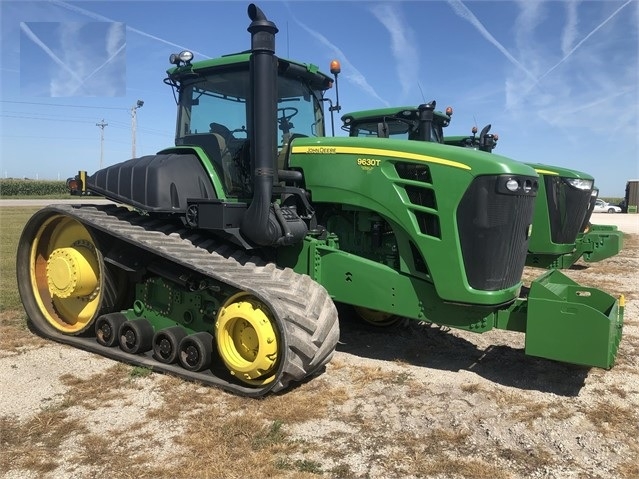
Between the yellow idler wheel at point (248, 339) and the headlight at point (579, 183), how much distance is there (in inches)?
242

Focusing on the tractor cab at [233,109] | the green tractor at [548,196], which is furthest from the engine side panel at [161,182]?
the green tractor at [548,196]

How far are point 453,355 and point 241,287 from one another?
7.70ft

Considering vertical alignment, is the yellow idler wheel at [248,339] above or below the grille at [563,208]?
below

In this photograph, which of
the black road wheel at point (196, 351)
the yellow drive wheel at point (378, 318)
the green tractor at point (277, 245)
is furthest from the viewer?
the yellow drive wheel at point (378, 318)

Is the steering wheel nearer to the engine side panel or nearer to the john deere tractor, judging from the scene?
the engine side panel

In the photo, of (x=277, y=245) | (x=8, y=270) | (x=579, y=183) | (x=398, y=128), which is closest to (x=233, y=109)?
(x=277, y=245)

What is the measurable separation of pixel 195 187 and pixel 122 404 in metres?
1.95

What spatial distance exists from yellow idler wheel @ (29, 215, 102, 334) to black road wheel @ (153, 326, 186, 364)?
913 mm

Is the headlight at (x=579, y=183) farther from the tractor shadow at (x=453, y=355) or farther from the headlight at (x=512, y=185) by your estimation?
the headlight at (x=512, y=185)

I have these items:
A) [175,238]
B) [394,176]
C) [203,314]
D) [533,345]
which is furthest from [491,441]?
[175,238]

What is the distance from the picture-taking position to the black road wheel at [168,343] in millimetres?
4676

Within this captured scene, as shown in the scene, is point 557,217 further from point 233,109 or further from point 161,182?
point 161,182

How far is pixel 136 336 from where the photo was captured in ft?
16.2

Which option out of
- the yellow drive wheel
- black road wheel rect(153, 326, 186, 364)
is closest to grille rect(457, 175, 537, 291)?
the yellow drive wheel
